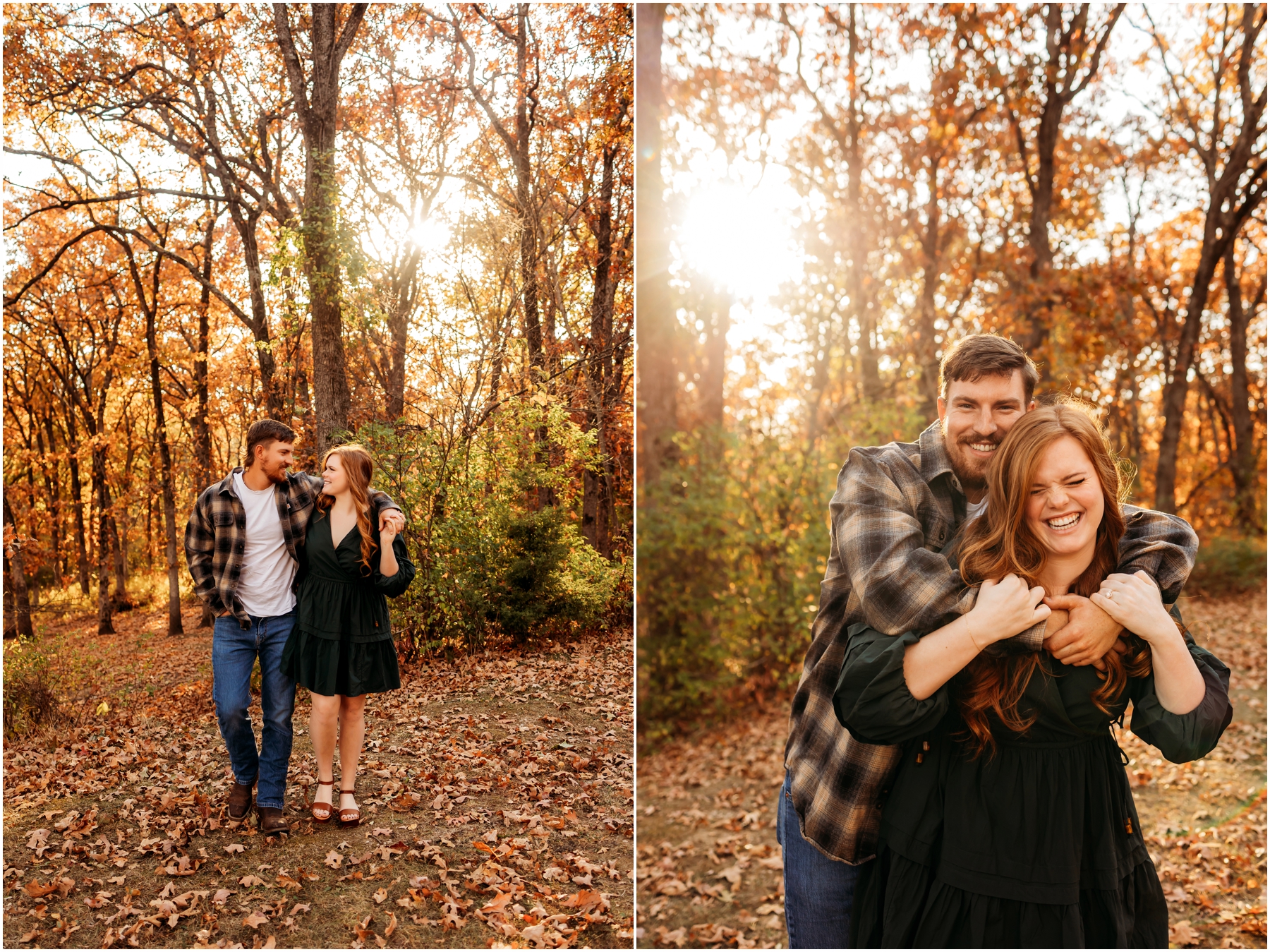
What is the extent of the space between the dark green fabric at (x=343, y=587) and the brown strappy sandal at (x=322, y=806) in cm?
59

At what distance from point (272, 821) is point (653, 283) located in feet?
13.8

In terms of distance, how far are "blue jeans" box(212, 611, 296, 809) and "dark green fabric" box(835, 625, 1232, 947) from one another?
8.06ft

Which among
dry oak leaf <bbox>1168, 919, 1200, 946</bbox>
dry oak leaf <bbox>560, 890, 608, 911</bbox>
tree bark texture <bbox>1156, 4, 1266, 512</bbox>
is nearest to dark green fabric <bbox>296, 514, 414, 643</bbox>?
dry oak leaf <bbox>560, 890, 608, 911</bbox>

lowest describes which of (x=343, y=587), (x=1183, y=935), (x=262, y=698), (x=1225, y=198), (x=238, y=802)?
(x=1183, y=935)

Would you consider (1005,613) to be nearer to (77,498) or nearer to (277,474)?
(277,474)

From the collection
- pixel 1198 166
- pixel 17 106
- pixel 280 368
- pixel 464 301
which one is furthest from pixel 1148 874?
pixel 1198 166

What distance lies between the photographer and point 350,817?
3197 mm

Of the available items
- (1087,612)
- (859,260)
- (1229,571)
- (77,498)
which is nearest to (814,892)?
(1087,612)

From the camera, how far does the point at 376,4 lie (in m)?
3.52

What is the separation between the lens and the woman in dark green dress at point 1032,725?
1605 mm

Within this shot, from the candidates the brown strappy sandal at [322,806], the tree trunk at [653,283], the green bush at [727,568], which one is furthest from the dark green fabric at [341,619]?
the green bush at [727,568]

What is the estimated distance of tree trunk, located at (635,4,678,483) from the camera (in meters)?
4.70

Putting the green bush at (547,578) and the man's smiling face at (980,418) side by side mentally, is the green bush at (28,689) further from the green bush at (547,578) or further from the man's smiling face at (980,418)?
the man's smiling face at (980,418)

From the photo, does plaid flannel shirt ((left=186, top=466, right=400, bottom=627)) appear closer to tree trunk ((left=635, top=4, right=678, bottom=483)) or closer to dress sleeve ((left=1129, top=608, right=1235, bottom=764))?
tree trunk ((left=635, top=4, right=678, bottom=483))
